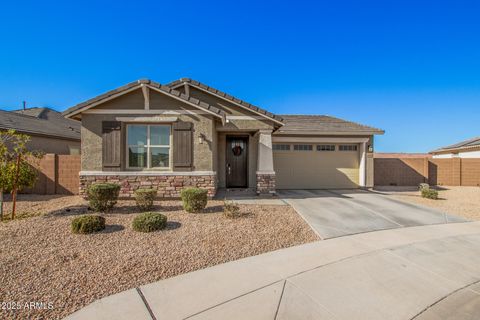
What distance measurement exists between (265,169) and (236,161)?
197 cm

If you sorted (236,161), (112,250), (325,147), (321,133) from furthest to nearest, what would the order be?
(325,147) → (321,133) → (236,161) → (112,250)

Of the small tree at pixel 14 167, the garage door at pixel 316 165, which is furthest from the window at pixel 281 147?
the small tree at pixel 14 167

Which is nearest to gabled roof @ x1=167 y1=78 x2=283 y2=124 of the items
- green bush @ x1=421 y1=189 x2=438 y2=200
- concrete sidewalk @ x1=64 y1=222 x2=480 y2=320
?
concrete sidewalk @ x1=64 y1=222 x2=480 y2=320

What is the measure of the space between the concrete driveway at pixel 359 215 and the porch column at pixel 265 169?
1203 millimetres

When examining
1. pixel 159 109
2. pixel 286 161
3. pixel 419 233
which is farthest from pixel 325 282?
pixel 286 161

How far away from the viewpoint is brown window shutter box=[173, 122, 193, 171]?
8273mm

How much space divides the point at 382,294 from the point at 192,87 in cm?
968

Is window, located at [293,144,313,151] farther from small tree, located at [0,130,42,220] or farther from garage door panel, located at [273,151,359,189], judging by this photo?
small tree, located at [0,130,42,220]

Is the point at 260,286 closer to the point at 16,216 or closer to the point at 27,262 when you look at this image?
the point at 27,262

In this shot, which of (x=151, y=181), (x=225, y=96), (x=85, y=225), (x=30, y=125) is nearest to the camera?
(x=85, y=225)

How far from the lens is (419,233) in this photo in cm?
535

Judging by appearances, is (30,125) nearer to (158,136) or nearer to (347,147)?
(158,136)

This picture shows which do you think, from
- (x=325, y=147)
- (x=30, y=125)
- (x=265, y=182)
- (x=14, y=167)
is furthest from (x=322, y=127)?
(x=30, y=125)

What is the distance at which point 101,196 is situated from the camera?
21.3 ft
